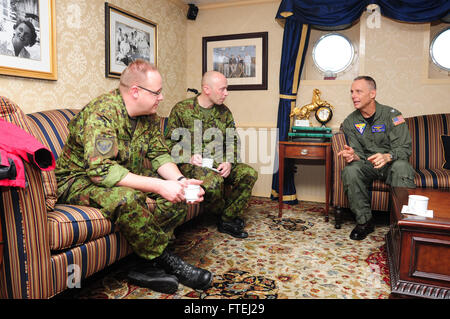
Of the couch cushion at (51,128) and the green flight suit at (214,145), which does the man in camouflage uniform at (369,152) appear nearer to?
the green flight suit at (214,145)

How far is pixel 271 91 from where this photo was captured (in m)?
4.14

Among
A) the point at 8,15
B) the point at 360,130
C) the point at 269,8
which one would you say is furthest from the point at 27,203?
the point at 269,8

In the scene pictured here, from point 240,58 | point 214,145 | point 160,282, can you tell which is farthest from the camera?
point 240,58

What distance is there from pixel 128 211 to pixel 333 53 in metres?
3.29

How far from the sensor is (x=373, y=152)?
307 centimetres

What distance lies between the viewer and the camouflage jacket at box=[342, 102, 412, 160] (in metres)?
3.01

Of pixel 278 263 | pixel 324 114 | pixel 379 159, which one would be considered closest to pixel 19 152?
pixel 278 263

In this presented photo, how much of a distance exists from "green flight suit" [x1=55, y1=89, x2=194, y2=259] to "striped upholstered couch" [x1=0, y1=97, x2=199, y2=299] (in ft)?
0.30

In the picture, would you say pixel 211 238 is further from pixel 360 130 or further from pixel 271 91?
pixel 271 91

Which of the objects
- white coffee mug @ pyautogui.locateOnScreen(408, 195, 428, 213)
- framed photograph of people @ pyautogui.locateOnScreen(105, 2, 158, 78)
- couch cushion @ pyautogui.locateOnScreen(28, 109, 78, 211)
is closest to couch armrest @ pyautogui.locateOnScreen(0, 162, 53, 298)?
couch cushion @ pyautogui.locateOnScreen(28, 109, 78, 211)

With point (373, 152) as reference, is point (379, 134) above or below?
above

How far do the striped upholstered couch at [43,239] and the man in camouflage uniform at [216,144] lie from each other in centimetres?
116

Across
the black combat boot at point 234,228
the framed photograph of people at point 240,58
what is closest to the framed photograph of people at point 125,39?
the framed photograph of people at point 240,58

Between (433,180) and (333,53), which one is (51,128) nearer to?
(433,180)
